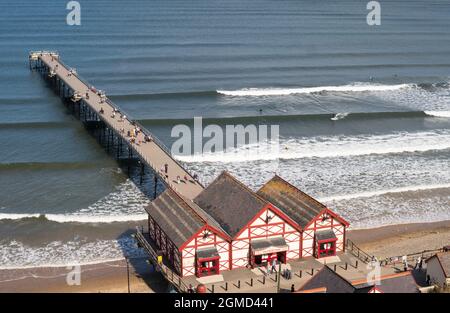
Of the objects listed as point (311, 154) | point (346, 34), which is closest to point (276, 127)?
point (311, 154)

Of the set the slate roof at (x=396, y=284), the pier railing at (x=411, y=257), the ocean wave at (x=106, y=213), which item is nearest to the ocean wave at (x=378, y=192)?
the pier railing at (x=411, y=257)

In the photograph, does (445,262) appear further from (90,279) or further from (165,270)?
(90,279)

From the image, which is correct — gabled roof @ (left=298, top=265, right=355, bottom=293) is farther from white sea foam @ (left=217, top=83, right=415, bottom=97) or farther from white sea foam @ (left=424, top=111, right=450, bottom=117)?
white sea foam @ (left=217, top=83, right=415, bottom=97)

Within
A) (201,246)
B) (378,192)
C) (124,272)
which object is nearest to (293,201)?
(201,246)

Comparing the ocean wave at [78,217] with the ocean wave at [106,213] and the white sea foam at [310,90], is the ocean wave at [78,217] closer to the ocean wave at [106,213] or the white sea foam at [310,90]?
the ocean wave at [106,213]

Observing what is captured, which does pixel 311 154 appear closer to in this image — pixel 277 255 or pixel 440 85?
pixel 277 255
